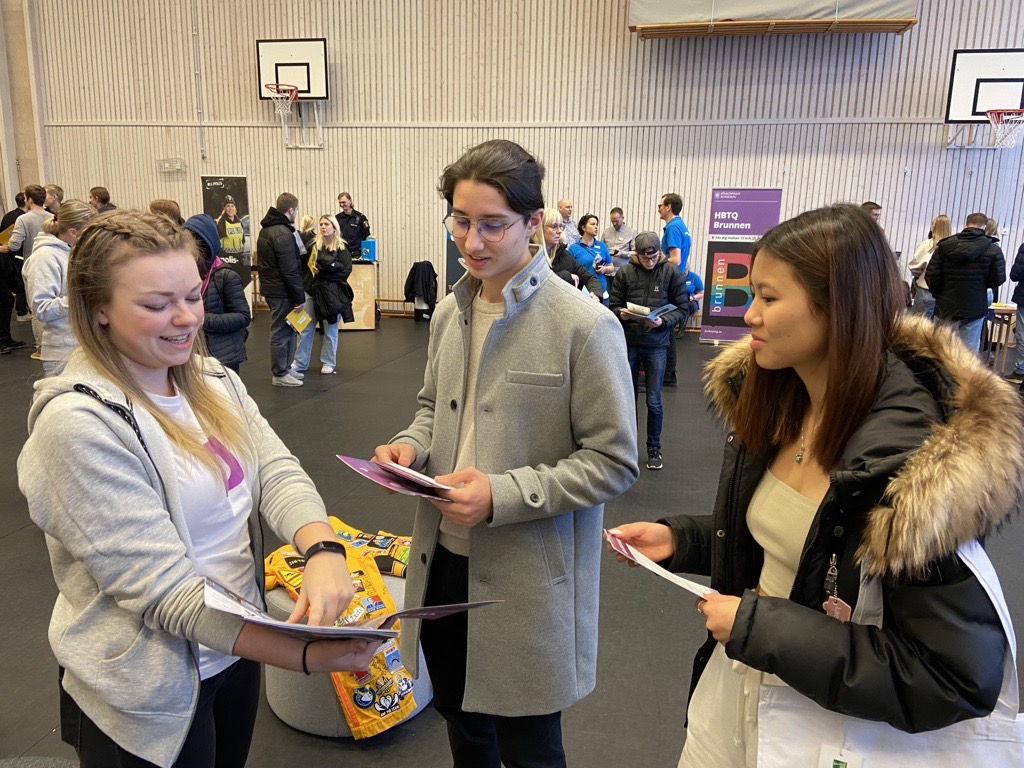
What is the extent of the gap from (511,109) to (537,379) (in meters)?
11.0

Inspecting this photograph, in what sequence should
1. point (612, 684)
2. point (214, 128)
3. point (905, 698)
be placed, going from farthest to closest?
point (214, 128), point (612, 684), point (905, 698)

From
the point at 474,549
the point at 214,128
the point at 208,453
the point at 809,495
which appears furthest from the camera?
the point at 214,128

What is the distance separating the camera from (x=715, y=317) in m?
9.81

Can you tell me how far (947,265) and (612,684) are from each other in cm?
693

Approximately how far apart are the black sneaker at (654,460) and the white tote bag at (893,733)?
4.06m

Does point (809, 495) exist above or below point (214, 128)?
below

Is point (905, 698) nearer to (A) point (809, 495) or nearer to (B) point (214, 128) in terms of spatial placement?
(A) point (809, 495)

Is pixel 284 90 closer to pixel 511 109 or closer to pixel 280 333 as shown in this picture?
pixel 511 109

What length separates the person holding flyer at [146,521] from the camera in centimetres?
117

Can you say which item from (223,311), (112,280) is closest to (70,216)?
(223,311)

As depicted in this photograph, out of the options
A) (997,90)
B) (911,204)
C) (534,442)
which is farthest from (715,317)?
(534,442)

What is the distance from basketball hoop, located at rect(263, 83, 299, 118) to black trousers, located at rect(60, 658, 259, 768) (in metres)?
12.0

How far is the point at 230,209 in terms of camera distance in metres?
12.5

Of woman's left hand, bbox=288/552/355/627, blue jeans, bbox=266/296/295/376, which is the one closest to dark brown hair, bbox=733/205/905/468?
woman's left hand, bbox=288/552/355/627
